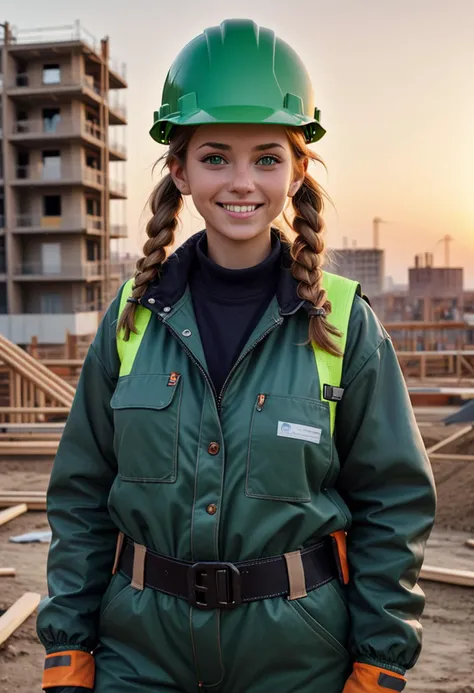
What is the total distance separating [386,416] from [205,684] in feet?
2.71

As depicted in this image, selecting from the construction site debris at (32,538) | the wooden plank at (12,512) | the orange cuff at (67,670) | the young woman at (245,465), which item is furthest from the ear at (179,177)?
the wooden plank at (12,512)

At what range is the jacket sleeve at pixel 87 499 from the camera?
2176 mm

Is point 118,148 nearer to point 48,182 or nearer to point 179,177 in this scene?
point 48,182

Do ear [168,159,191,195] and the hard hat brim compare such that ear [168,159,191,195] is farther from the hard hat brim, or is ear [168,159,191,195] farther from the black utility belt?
the black utility belt

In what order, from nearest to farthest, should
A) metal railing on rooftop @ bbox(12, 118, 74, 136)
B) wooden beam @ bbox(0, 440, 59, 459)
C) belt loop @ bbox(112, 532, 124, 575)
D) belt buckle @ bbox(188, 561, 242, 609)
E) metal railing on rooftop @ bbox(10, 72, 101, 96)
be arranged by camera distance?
belt buckle @ bbox(188, 561, 242, 609) < belt loop @ bbox(112, 532, 124, 575) < wooden beam @ bbox(0, 440, 59, 459) < metal railing on rooftop @ bbox(10, 72, 101, 96) < metal railing on rooftop @ bbox(12, 118, 74, 136)

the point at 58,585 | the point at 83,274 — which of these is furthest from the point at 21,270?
the point at 58,585

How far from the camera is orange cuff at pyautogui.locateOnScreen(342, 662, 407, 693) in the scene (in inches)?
76.4

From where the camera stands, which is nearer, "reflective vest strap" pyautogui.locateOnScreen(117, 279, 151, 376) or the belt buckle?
the belt buckle

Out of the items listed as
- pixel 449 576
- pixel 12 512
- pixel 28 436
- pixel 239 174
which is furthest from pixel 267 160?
pixel 28 436

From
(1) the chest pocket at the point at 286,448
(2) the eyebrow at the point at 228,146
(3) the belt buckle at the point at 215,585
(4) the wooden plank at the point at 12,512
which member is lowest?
(4) the wooden plank at the point at 12,512

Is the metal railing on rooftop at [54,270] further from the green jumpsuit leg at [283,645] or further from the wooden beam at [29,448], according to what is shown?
the green jumpsuit leg at [283,645]

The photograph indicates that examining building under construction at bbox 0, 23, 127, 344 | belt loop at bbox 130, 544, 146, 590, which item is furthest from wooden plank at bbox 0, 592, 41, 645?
building under construction at bbox 0, 23, 127, 344

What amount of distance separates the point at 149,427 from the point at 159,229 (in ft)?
2.15

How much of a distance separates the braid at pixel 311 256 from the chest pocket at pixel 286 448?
0.18m
